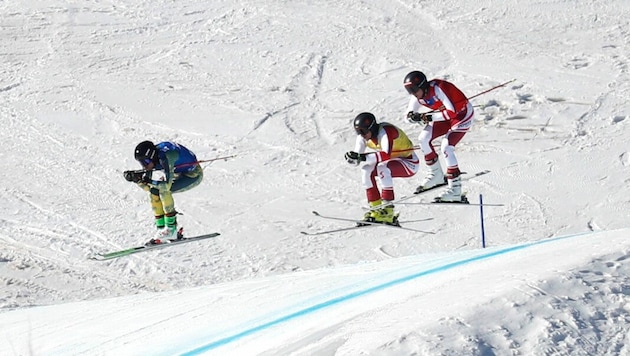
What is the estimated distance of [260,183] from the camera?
16766 millimetres

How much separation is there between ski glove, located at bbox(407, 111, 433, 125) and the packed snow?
1.91m

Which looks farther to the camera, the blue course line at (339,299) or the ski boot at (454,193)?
the ski boot at (454,193)

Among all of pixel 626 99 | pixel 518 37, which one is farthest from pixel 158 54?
pixel 626 99

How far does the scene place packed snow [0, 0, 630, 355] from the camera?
270 inches

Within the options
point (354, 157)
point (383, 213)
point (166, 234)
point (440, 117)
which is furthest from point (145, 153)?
point (440, 117)

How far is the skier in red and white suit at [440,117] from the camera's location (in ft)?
42.8

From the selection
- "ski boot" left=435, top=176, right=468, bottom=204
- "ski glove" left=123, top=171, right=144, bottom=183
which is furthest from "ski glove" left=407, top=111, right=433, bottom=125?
"ski glove" left=123, top=171, right=144, bottom=183

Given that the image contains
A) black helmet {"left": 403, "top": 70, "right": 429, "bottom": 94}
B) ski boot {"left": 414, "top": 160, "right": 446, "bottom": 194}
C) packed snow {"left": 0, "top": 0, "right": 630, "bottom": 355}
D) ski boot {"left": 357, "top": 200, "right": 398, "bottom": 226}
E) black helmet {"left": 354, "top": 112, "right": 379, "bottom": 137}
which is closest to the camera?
packed snow {"left": 0, "top": 0, "right": 630, "bottom": 355}

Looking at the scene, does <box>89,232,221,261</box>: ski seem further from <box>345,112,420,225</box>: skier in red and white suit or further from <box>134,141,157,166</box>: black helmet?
<box>345,112,420,225</box>: skier in red and white suit

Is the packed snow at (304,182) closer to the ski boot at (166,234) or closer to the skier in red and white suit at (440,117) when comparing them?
the ski boot at (166,234)

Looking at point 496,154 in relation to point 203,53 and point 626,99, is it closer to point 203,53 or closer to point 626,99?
point 626,99

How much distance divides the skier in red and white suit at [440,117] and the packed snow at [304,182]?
1.07m

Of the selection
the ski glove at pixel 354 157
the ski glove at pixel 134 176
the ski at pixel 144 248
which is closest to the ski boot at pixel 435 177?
the ski glove at pixel 354 157

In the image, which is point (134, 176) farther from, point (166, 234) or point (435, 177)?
point (435, 177)
